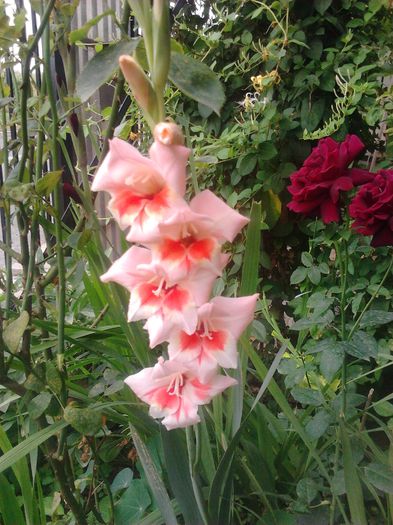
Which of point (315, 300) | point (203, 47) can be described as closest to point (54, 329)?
point (315, 300)

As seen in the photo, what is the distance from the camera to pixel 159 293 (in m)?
0.47

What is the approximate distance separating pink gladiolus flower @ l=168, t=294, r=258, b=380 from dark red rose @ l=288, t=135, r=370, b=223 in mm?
451

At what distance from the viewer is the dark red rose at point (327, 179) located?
2.93 ft

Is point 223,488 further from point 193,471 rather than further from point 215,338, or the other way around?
point 215,338

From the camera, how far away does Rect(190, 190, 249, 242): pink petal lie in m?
0.45

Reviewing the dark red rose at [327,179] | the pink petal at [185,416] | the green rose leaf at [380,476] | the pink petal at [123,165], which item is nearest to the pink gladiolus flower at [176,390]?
the pink petal at [185,416]

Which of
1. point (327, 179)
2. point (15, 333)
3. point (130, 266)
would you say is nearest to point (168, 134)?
point (130, 266)

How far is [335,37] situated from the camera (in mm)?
1604

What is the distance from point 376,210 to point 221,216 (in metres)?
0.53

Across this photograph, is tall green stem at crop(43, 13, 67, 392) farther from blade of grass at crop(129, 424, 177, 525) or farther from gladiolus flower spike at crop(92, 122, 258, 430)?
gladiolus flower spike at crop(92, 122, 258, 430)

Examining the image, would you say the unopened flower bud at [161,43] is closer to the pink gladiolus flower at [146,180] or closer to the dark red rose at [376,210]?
the pink gladiolus flower at [146,180]

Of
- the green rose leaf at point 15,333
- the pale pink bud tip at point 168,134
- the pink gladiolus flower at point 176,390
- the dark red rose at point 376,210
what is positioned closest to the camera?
the pale pink bud tip at point 168,134

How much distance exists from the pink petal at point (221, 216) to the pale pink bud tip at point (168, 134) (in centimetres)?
6

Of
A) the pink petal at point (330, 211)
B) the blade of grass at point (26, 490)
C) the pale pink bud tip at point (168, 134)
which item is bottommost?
the blade of grass at point (26, 490)
